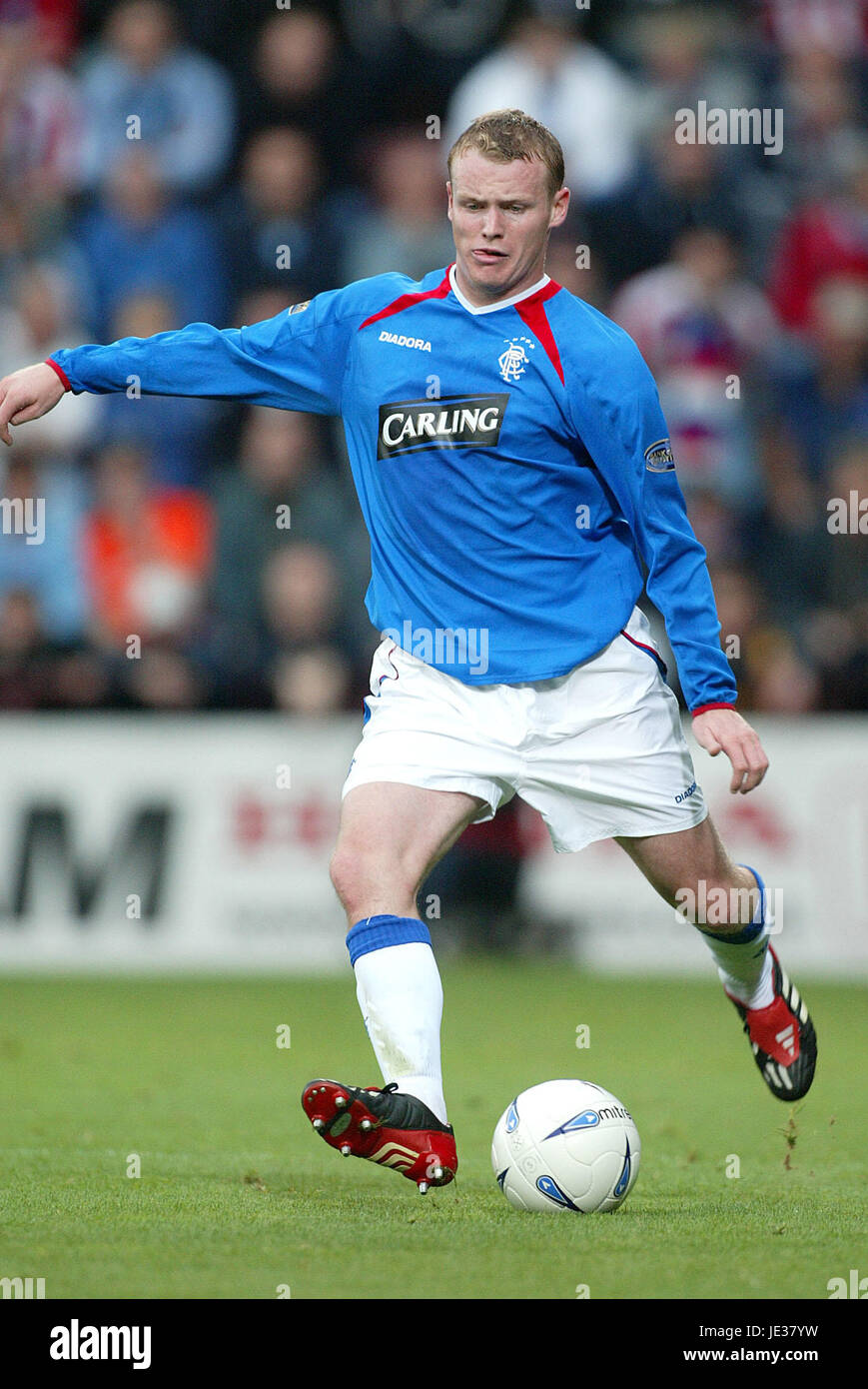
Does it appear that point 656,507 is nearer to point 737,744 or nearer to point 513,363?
point 513,363

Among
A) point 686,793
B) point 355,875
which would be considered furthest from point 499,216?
point 355,875

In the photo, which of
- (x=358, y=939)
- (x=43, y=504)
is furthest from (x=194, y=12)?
(x=358, y=939)

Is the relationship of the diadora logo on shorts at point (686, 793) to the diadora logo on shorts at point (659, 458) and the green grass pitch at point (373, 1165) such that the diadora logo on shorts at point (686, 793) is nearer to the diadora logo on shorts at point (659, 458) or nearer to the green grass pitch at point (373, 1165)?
the diadora logo on shorts at point (659, 458)

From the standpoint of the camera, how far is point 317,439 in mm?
12500

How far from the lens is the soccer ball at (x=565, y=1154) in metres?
4.93

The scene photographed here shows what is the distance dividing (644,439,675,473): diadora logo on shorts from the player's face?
0.58 m

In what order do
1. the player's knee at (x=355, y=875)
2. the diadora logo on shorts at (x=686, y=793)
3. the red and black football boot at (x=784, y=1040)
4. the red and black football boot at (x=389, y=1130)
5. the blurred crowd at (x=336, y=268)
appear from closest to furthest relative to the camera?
1. the red and black football boot at (x=389, y=1130)
2. the player's knee at (x=355, y=875)
3. the diadora logo on shorts at (x=686, y=793)
4. the red and black football boot at (x=784, y=1040)
5. the blurred crowd at (x=336, y=268)

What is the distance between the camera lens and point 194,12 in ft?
45.4

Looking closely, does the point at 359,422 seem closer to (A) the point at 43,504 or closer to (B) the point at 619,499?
(B) the point at 619,499

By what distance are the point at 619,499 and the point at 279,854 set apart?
20.3 feet

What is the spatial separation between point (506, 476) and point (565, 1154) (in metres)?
1.76

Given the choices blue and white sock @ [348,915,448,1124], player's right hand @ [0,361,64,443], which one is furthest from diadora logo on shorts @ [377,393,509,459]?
blue and white sock @ [348,915,448,1124]

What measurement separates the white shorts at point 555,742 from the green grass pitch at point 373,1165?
1.04m

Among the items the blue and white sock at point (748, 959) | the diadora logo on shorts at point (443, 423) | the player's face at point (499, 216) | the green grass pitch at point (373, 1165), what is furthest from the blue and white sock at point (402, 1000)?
the player's face at point (499, 216)
